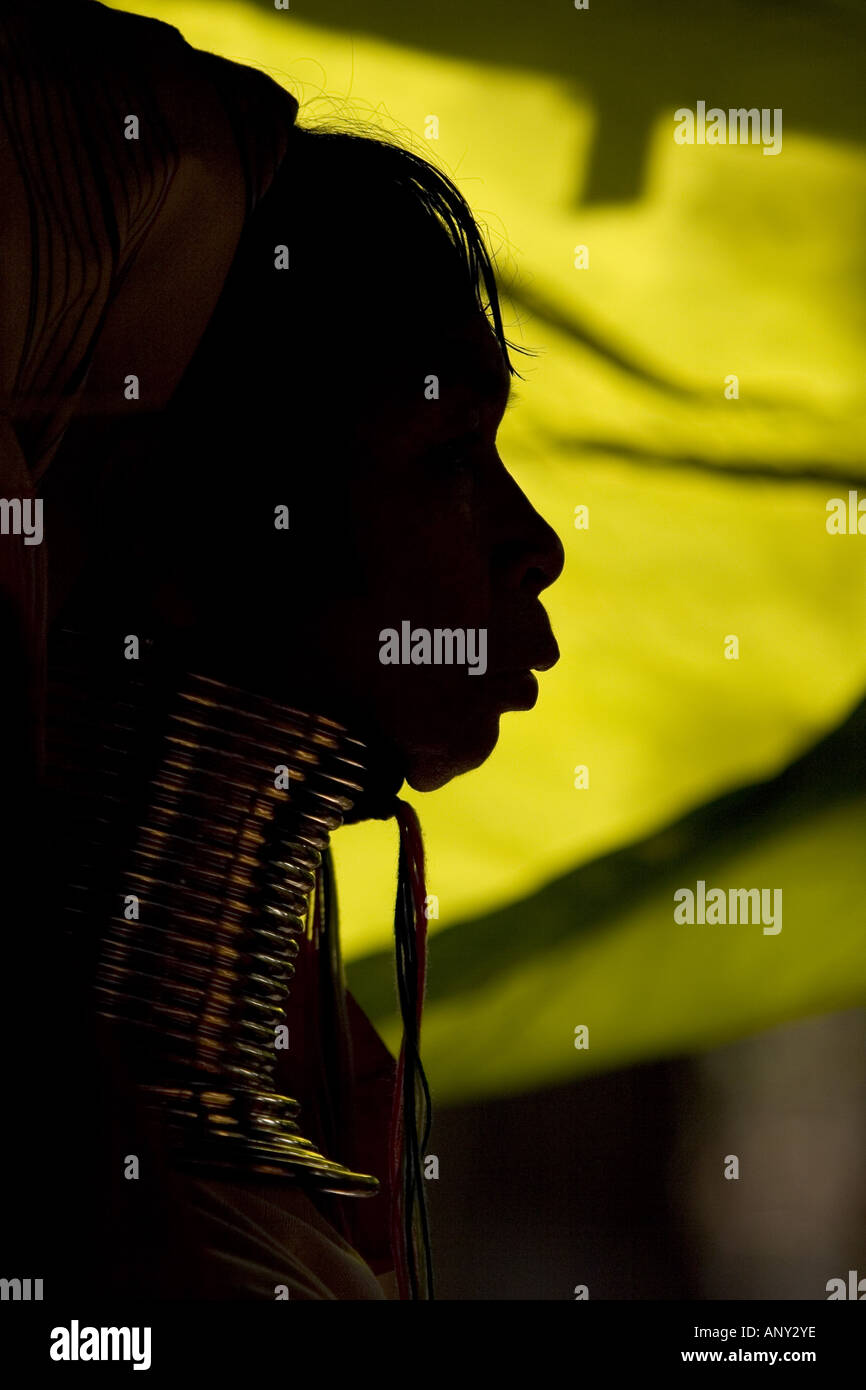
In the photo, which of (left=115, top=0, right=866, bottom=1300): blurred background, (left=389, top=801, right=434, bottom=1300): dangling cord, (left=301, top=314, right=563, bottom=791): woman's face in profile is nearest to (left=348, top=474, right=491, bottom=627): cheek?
(left=301, top=314, right=563, bottom=791): woman's face in profile

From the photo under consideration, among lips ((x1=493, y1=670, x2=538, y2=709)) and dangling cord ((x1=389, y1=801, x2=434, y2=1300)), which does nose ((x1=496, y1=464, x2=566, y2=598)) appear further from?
dangling cord ((x1=389, y1=801, x2=434, y2=1300))

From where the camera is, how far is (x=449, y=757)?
0.96m

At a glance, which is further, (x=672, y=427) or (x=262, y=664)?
(x=672, y=427)

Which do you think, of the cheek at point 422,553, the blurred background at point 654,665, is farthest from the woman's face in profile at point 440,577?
the blurred background at point 654,665

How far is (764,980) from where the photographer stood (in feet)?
5.08

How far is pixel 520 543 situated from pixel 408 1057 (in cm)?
33

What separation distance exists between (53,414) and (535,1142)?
962mm

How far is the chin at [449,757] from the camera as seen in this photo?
0.95 m

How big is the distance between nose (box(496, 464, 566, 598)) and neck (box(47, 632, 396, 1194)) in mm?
→ 156

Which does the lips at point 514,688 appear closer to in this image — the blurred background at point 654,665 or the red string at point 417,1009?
the red string at point 417,1009

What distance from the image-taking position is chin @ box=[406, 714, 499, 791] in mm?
953
